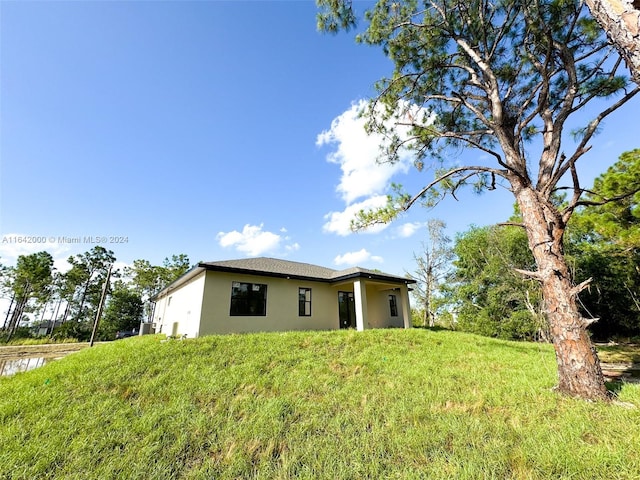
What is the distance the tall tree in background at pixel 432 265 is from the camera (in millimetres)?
18734

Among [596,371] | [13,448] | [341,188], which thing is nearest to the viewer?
[13,448]

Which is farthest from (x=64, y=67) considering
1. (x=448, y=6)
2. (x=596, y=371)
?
(x=596, y=371)

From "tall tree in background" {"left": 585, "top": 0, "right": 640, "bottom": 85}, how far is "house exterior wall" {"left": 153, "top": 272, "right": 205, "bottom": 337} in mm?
10163

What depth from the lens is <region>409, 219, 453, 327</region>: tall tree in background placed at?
18.7m

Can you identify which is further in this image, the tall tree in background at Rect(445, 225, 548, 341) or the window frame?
the tall tree in background at Rect(445, 225, 548, 341)

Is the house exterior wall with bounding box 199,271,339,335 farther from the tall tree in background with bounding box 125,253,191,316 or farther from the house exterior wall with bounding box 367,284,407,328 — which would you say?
the tall tree in background with bounding box 125,253,191,316

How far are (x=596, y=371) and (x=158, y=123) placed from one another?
12.5 metres

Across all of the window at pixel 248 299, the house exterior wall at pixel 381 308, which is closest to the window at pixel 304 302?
the window at pixel 248 299

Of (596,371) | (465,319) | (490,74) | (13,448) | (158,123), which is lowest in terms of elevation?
(13,448)

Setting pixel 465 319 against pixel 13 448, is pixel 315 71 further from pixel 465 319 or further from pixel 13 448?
pixel 465 319

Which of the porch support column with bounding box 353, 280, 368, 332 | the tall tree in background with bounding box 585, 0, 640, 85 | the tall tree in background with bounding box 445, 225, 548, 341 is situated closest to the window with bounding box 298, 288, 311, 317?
the porch support column with bounding box 353, 280, 368, 332

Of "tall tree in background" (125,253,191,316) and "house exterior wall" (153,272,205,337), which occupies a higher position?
"tall tree in background" (125,253,191,316)

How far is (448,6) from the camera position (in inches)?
241

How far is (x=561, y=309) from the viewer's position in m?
4.08
